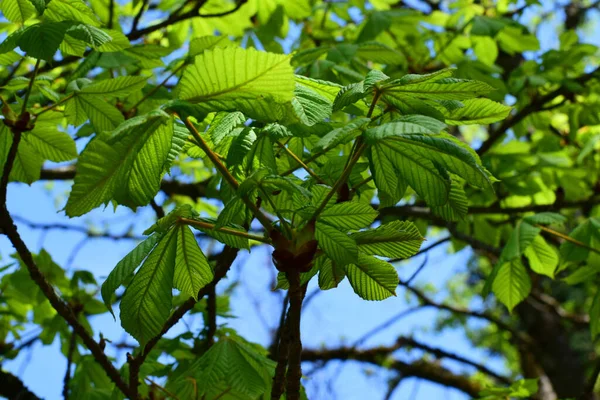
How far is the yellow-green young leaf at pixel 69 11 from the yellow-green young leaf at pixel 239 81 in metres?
0.42

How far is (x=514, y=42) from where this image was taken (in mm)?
2270

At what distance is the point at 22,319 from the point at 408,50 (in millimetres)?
1519

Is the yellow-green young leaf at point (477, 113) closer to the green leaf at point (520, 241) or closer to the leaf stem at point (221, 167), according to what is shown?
the leaf stem at point (221, 167)

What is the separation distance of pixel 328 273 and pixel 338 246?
15 cm

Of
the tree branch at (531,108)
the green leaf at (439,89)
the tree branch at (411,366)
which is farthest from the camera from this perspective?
the tree branch at (411,366)

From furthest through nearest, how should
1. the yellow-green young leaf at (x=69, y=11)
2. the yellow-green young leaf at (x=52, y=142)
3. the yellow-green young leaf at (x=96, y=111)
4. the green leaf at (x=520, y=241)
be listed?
the green leaf at (x=520, y=241), the yellow-green young leaf at (x=52, y=142), the yellow-green young leaf at (x=96, y=111), the yellow-green young leaf at (x=69, y=11)

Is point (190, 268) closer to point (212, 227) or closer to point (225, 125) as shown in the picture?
point (212, 227)

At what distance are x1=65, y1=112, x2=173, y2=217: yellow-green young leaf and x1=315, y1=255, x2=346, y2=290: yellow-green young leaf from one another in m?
0.27

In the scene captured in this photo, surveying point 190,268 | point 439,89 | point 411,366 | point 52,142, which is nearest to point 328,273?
point 190,268

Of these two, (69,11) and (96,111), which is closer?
(69,11)

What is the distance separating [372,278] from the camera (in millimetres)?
858

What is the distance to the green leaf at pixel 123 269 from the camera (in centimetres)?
78

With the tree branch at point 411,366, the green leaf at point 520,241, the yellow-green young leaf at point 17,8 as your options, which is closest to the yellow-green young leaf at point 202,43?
the yellow-green young leaf at point 17,8

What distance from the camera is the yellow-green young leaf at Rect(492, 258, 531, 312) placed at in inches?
60.5
